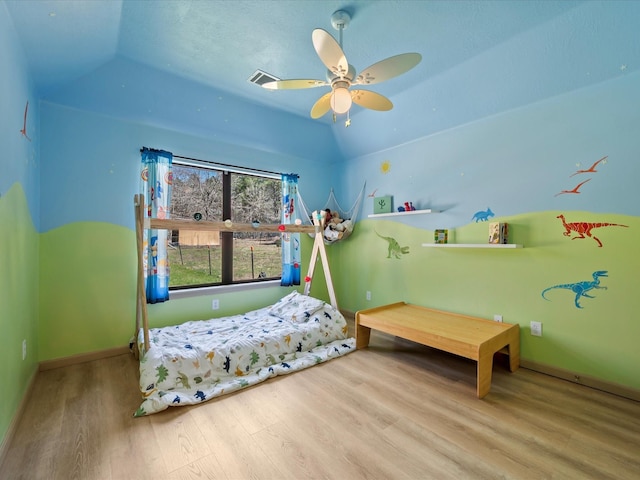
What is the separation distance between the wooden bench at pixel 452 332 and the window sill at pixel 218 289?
143 centimetres

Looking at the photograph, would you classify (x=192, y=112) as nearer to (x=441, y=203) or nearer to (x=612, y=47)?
(x=441, y=203)

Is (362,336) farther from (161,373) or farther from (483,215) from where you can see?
(161,373)

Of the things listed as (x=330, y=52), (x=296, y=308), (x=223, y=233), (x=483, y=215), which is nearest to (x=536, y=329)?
(x=483, y=215)

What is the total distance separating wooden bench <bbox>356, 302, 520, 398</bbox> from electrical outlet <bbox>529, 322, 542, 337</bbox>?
111 mm

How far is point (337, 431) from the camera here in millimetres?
1778

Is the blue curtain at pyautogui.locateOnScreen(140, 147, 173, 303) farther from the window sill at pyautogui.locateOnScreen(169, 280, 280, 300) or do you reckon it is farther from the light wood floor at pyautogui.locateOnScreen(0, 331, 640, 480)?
the light wood floor at pyautogui.locateOnScreen(0, 331, 640, 480)

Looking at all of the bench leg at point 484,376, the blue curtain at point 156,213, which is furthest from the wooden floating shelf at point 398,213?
the blue curtain at point 156,213

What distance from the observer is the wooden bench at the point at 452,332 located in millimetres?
2223

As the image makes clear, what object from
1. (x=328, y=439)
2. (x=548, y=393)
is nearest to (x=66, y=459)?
(x=328, y=439)

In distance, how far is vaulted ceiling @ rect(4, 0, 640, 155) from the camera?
6.10ft

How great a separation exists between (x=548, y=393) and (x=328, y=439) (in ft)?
5.90

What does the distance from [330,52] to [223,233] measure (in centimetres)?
260

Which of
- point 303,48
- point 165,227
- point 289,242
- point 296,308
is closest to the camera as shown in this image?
point 303,48

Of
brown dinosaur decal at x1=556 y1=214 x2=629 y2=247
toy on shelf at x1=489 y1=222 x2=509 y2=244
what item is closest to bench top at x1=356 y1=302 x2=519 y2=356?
toy on shelf at x1=489 y1=222 x2=509 y2=244
